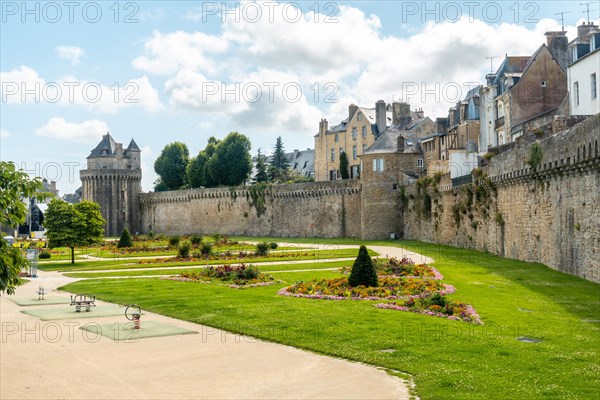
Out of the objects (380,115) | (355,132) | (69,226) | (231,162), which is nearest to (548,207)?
(69,226)

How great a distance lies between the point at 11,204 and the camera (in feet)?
26.5

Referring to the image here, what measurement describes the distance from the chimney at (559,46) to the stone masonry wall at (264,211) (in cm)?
2206

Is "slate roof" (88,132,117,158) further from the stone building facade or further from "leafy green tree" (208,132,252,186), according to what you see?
the stone building facade

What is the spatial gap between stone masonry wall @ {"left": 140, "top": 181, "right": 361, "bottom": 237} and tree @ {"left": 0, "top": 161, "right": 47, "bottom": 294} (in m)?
59.3

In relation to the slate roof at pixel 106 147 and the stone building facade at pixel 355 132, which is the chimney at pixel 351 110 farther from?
the slate roof at pixel 106 147

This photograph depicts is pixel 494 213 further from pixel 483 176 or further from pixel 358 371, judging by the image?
pixel 358 371

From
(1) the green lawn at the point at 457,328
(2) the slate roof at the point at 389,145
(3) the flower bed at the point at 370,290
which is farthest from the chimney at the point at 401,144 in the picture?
(3) the flower bed at the point at 370,290

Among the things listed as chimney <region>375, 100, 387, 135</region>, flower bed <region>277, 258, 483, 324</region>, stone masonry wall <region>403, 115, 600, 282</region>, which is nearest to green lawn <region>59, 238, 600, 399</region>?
flower bed <region>277, 258, 483, 324</region>

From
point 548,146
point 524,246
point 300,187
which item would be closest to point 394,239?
point 300,187

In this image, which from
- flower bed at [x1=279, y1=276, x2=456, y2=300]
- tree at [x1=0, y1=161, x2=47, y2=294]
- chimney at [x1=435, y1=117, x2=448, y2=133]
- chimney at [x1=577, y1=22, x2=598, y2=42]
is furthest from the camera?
chimney at [x1=435, y1=117, x2=448, y2=133]

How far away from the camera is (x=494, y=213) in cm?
3666

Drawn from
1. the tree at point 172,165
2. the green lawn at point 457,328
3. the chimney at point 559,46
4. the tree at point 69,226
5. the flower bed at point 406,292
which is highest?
the chimney at point 559,46

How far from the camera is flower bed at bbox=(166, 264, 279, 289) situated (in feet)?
86.6

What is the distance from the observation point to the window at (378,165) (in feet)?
205
